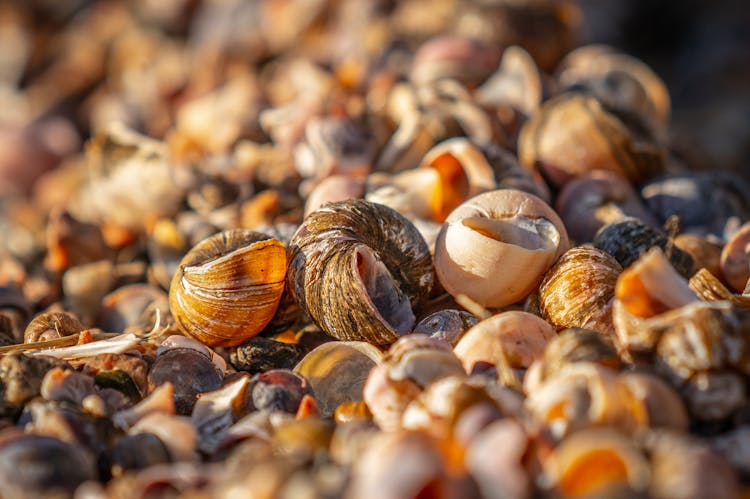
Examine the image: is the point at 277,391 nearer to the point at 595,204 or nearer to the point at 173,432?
the point at 173,432

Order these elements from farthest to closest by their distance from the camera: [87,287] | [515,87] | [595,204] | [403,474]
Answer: [515,87] → [87,287] → [595,204] → [403,474]

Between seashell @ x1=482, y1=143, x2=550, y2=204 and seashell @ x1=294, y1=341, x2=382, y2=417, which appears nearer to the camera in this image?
seashell @ x1=294, y1=341, x2=382, y2=417

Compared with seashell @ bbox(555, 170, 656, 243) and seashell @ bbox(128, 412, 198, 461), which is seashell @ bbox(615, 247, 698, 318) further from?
seashell @ bbox(128, 412, 198, 461)

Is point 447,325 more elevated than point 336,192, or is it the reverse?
point 336,192

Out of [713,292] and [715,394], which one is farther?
[713,292]

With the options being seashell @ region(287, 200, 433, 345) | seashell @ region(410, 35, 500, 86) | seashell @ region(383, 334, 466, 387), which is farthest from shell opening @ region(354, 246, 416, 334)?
seashell @ region(410, 35, 500, 86)

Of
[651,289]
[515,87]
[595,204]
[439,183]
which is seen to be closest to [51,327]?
[439,183]
